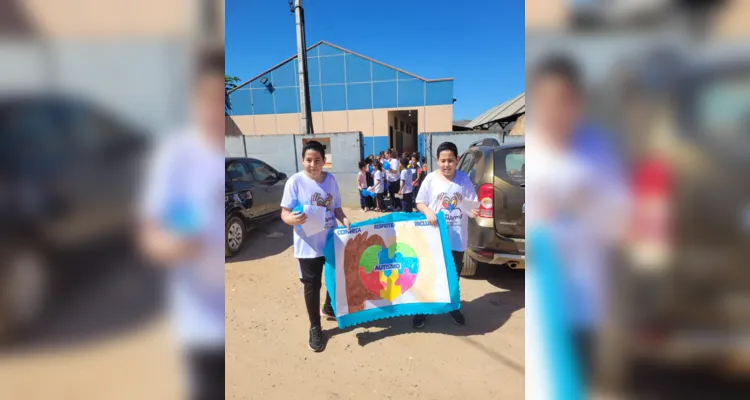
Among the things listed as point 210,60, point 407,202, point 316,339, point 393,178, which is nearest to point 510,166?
point 316,339

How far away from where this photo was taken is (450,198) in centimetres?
291

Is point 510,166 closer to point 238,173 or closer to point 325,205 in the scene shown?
point 325,205

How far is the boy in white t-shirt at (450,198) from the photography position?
2.90 meters

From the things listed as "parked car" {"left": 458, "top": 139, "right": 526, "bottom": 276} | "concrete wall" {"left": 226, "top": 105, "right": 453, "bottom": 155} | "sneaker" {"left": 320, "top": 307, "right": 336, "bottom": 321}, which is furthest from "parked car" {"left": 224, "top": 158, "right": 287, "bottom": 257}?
"concrete wall" {"left": 226, "top": 105, "right": 453, "bottom": 155}

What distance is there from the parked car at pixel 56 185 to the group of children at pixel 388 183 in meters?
6.98

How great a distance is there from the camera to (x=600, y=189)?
62 cm

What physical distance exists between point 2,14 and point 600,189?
1248 millimetres

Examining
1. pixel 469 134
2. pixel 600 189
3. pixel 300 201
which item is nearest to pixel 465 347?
pixel 300 201

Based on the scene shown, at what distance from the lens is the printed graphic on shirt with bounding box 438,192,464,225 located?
2914 mm

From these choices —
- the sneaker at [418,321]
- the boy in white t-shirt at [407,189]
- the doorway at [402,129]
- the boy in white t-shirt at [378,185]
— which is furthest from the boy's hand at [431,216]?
the doorway at [402,129]

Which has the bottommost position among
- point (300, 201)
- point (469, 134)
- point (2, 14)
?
point (300, 201)

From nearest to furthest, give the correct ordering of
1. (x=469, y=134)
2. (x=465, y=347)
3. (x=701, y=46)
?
(x=701, y=46) < (x=465, y=347) < (x=469, y=134)

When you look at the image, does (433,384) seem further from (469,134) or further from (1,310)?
(469,134)

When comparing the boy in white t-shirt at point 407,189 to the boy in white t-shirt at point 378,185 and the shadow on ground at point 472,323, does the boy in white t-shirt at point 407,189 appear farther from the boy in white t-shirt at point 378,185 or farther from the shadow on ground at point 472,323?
the shadow on ground at point 472,323
